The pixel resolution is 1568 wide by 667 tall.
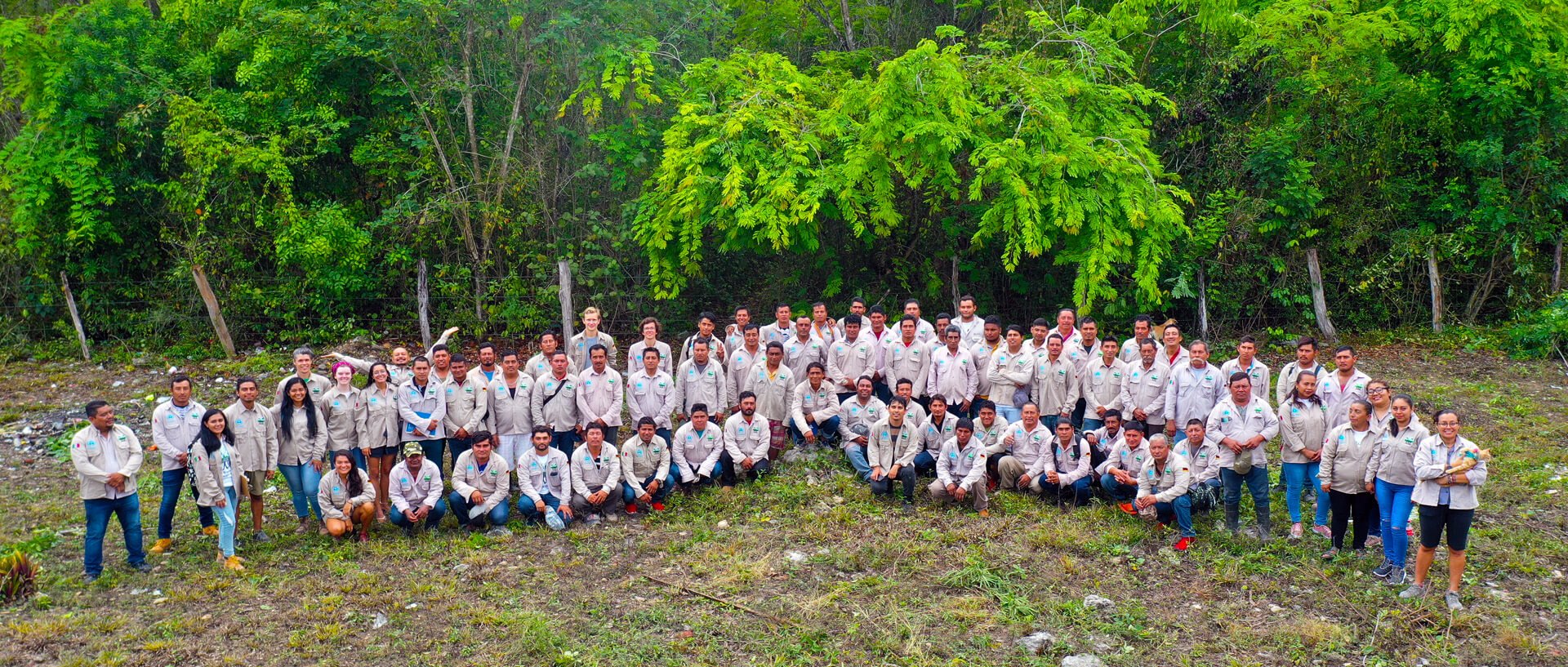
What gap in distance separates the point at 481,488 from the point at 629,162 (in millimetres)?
5943

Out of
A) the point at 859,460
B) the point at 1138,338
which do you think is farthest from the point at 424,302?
the point at 1138,338

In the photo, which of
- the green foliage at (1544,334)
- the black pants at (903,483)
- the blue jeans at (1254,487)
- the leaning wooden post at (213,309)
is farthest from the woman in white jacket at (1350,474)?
the leaning wooden post at (213,309)

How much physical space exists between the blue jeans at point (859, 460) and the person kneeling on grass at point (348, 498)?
369 cm

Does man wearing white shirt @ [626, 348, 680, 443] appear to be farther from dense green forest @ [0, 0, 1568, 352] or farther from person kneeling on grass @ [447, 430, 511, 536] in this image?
dense green forest @ [0, 0, 1568, 352]

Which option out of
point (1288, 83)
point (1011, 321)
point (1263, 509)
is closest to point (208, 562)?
point (1263, 509)

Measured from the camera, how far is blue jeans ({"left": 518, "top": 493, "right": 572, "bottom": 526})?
8.01m

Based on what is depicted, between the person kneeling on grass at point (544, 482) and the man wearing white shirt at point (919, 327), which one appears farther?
the man wearing white shirt at point (919, 327)

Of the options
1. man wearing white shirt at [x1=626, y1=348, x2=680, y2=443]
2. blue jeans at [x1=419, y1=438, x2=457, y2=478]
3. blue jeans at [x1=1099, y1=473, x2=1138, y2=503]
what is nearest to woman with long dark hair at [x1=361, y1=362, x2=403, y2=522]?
blue jeans at [x1=419, y1=438, x2=457, y2=478]

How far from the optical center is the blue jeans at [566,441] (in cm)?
886

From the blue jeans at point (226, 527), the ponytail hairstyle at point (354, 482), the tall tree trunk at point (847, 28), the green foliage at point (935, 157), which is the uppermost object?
the tall tree trunk at point (847, 28)

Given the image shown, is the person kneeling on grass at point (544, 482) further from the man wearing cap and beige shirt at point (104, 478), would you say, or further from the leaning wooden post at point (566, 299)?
the leaning wooden post at point (566, 299)

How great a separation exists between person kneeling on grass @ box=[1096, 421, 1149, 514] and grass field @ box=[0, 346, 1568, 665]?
20 cm

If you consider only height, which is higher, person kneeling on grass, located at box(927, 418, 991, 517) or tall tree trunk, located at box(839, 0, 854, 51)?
tall tree trunk, located at box(839, 0, 854, 51)

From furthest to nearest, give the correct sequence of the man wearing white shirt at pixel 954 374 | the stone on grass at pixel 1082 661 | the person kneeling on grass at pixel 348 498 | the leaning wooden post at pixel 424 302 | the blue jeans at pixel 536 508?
1. the leaning wooden post at pixel 424 302
2. the man wearing white shirt at pixel 954 374
3. the blue jeans at pixel 536 508
4. the person kneeling on grass at pixel 348 498
5. the stone on grass at pixel 1082 661
